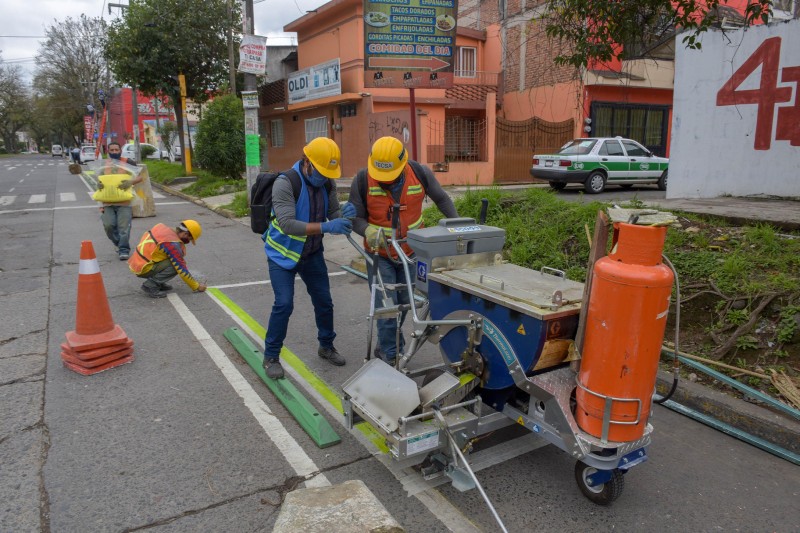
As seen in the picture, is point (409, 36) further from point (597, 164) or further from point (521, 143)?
point (521, 143)

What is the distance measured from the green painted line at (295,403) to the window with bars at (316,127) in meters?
17.2

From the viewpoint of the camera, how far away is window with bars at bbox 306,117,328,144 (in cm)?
2156

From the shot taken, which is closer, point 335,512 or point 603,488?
point 335,512

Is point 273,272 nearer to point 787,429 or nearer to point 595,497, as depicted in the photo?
point 595,497

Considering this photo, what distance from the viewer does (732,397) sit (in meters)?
4.04

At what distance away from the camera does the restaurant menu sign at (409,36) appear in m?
9.09

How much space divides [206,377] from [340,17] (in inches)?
717

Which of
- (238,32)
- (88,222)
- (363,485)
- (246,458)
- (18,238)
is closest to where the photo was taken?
(363,485)

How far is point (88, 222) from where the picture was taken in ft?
43.5

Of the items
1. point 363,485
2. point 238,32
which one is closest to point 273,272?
point 363,485

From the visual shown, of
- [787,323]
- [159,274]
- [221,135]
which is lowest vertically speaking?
[159,274]

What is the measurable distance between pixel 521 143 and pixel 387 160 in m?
16.3

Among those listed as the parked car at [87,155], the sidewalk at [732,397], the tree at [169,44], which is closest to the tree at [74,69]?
the parked car at [87,155]

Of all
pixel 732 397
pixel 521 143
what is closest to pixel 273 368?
pixel 732 397
